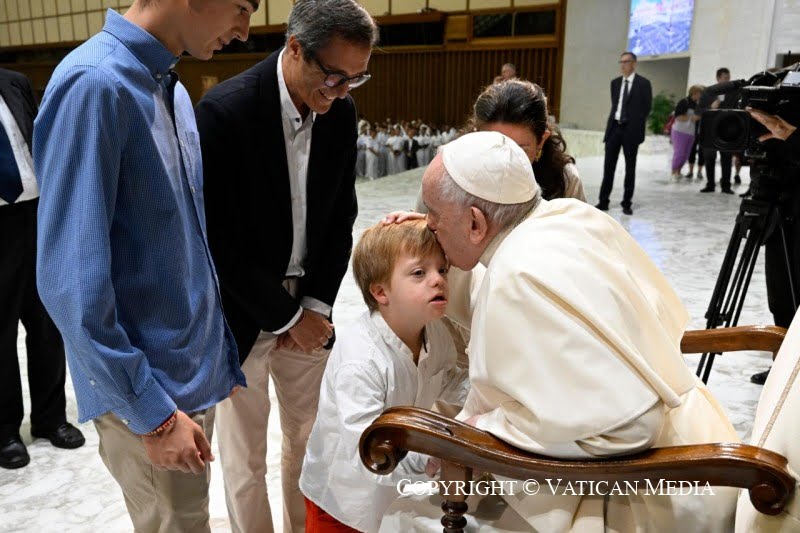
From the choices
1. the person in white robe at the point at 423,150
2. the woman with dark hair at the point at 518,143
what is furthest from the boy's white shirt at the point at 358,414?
the person in white robe at the point at 423,150

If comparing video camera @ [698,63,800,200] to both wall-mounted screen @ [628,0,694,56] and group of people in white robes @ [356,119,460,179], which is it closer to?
group of people in white robes @ [356,119,460,179]

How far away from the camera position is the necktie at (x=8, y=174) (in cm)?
253

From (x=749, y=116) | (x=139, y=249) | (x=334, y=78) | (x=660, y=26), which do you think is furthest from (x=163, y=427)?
(x=660, y=26)

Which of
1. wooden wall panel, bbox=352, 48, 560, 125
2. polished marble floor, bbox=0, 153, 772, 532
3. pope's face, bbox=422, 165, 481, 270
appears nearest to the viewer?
pope's face, bbox=422, 165, 481, 270

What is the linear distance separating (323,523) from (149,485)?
516 mm

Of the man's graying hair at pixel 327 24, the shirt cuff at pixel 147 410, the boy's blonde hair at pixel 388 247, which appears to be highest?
the man's graying hair at pixel 327 24

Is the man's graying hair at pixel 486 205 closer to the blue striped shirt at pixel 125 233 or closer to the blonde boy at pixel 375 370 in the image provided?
the blonde boy at pixel 375 370

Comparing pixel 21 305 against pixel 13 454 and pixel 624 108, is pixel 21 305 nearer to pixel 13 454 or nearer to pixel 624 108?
pixel 13 454

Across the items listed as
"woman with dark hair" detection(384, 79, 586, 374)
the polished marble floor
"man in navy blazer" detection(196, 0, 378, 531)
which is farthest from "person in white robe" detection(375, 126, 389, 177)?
"man in navy blazer" detection(196, 0, 378, 531)

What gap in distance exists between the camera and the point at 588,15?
14141mm

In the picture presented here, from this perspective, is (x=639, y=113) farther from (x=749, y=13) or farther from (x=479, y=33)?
(x=479, y=33)

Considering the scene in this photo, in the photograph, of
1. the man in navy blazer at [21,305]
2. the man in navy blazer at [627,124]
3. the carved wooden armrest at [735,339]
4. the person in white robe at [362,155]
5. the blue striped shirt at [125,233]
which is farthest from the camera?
the person in white robe at [362,155]

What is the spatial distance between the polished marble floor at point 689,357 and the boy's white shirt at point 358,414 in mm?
894

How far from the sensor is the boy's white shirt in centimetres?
155
